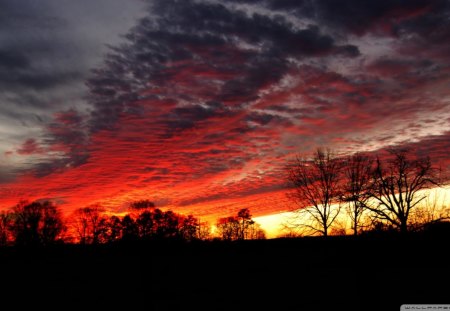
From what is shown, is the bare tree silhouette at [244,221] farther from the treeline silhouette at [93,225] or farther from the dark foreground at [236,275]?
the dark foreground at [236,275]

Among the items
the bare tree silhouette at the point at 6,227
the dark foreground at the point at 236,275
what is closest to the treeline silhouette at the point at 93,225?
the bare tree silhouette at the point at 6,227

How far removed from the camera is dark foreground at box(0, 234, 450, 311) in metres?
14.0

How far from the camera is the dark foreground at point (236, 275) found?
14.0 meters

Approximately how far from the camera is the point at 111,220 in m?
77.5

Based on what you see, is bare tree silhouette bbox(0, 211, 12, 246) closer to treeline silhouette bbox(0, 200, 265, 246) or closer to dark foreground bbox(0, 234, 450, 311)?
treeline silhouette bbox(0, 200, 265, 246)

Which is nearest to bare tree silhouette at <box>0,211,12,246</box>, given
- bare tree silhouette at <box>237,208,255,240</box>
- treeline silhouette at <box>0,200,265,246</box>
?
treeline silhouette at <box>0,200,265,246</box>

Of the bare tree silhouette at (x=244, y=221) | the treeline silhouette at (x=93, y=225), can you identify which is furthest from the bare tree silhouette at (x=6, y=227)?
the bare tree silhouette at (x=244, y=221)

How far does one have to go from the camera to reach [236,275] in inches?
719

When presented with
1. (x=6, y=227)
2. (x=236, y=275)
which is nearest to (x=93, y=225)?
(x=6, y=227)

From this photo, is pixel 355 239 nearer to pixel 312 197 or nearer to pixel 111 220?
pixel 312 197

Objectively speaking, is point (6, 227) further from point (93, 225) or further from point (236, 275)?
point (236, 275)

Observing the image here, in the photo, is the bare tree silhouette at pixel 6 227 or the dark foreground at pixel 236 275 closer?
the dark foreground at pixel 236 275

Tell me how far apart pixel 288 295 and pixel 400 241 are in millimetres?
9982

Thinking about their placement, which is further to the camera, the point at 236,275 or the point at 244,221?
the point at 244,221
